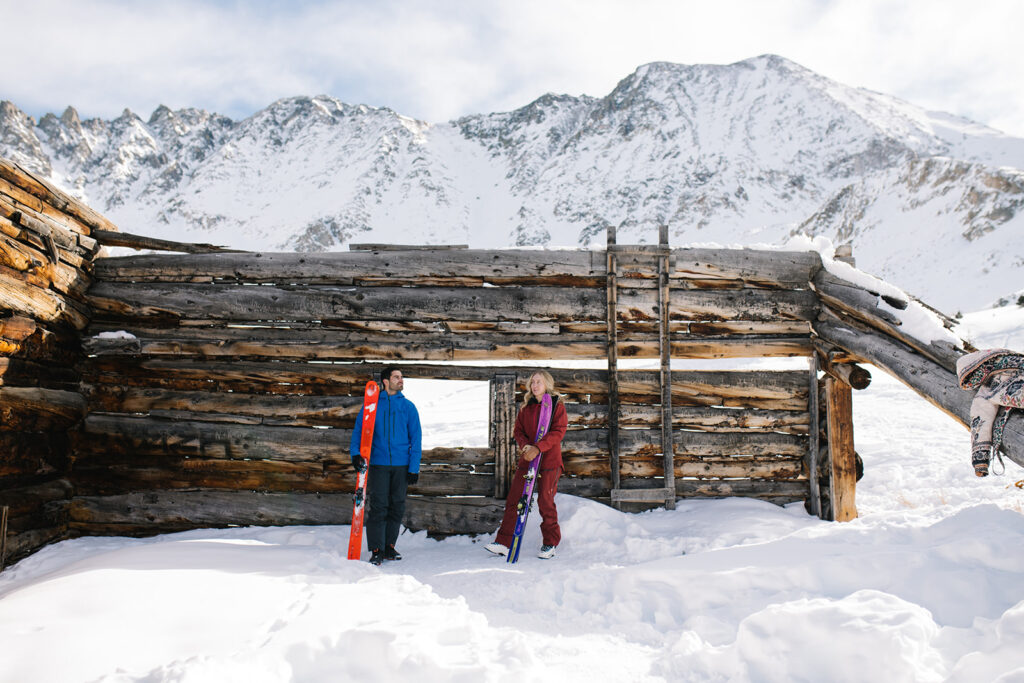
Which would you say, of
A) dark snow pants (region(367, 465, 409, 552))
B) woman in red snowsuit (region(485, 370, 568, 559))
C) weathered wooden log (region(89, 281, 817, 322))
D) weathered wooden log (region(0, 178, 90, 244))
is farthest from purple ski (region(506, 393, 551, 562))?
weathered wooden log (region(0, 178, 90, 244))

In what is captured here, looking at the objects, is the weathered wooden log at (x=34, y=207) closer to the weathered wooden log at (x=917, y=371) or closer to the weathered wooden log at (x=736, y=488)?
the weathered wooden log at (x=736, y=488)

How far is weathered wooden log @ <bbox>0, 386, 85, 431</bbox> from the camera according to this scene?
470 cm

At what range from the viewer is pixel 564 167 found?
370 ft

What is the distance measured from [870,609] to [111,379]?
Answer: 6.76 metres

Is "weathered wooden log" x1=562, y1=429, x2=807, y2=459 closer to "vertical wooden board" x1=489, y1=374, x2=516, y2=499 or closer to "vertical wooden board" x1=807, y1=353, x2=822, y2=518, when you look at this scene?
"vertical wooden board" x1=807, y1=353, x2=822, y2=518

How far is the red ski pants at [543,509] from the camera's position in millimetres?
4906

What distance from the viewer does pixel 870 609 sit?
296 cm

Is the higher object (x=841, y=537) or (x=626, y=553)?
(x=841, y=537)

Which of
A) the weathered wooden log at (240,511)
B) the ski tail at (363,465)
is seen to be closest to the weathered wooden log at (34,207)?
the weathered wooden log at (240,511)

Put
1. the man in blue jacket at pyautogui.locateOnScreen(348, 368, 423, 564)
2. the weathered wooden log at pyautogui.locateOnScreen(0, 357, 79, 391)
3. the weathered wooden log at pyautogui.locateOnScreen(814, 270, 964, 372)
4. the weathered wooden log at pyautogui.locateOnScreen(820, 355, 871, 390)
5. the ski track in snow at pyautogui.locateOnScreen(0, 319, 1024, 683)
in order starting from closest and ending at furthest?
the ski track in snow at pyautogui.locateOnScreen(0, 319, 1024, 683) → the weathered wooden log at pyautogui.locateOnScreen(814, 270, 964, 372) → the weathered wooden log at pyautogui.locateOnScreen(0, 357, 79, 391) → the man in blue jacket at pyautogui.locateOnScreen(348, 368, 423, 564) → the weathered wooden log at pyautogui.locateOnScreen(820, 355, 871, 390)

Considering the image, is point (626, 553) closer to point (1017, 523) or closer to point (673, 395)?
point (673, 395)

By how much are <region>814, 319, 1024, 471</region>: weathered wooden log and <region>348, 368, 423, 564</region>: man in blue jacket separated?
13.7 ft

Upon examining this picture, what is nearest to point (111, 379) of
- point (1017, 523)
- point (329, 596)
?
point (329, 596)

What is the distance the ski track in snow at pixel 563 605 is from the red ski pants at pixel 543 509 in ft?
0.56
